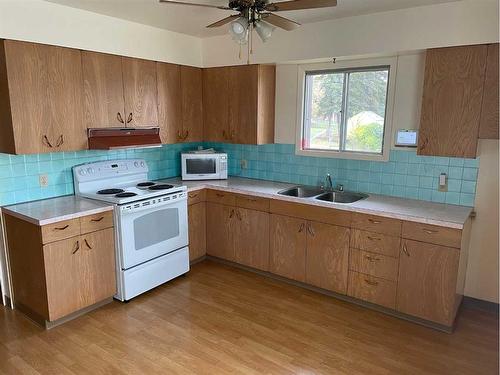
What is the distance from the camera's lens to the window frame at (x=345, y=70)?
3.27m

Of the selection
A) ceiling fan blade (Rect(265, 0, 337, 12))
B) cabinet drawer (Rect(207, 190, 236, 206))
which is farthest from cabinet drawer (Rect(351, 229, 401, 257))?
ceiling fan blade (Rect(265, 0, 337, 12))

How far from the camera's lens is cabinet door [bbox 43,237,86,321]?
2688mm

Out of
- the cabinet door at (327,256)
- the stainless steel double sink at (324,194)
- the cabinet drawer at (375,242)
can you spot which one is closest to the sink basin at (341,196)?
the stainless steel double sink at (324,194)

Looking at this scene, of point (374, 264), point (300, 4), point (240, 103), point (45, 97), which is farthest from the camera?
point (240, 103)

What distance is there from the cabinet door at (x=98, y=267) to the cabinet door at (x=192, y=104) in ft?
4.94

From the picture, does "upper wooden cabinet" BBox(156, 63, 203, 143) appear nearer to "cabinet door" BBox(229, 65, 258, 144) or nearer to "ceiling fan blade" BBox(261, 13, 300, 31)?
"cabinet door" BBox(229, 65, 258, 144)

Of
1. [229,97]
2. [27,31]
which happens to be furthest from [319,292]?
[27,31]

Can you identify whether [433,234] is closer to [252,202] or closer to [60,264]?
[252,202]

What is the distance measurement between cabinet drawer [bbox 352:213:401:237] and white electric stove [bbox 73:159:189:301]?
1.67m

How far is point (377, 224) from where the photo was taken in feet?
9.57

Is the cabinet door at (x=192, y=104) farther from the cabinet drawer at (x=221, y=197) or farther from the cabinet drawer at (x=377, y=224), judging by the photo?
the cabinet drawer at (x=377, y=224)

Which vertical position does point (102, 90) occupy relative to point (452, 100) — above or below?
above

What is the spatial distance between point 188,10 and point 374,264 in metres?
2.61

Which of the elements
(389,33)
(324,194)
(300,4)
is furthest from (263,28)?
(324,194)
